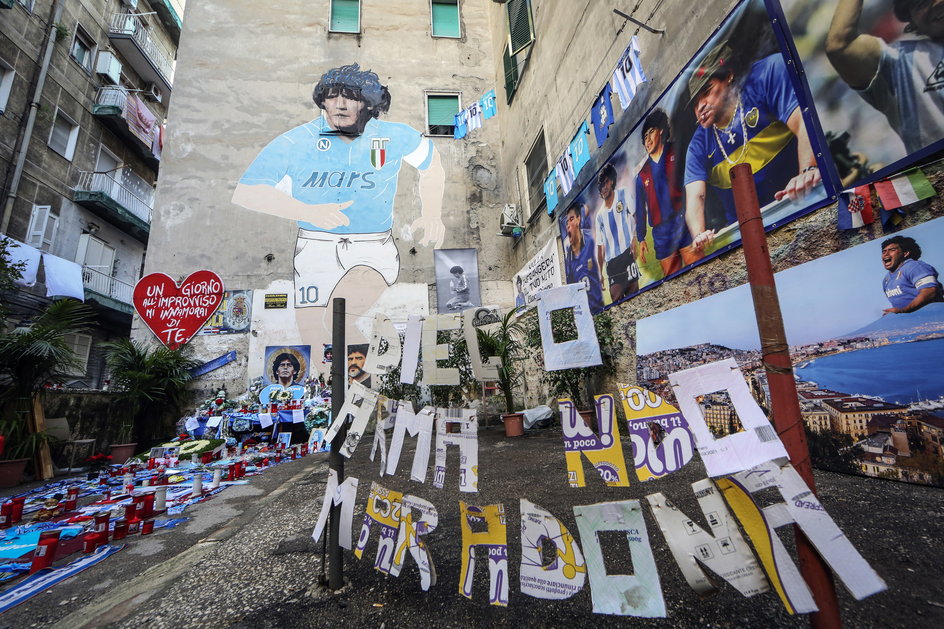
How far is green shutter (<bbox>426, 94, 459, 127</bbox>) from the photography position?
38.4 ft

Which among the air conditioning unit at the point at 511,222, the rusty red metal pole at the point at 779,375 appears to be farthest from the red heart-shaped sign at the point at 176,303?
the rusty red metal pole at the point at 779,375

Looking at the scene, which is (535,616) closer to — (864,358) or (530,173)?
(864,358)

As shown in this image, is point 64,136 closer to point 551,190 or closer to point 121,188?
point 121,188

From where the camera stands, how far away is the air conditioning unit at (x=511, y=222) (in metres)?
9.67

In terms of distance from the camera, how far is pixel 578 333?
1.59 meters

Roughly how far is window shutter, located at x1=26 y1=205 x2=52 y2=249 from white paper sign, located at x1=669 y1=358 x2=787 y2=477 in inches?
599

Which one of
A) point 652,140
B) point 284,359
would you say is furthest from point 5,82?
point 652,140

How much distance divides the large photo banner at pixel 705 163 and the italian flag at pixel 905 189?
1.22 ft

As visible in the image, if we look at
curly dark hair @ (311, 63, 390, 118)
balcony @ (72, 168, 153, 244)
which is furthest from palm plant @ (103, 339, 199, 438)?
curly dark hair @ (311, 63, 390, 118)

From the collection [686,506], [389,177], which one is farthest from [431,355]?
[389,177]

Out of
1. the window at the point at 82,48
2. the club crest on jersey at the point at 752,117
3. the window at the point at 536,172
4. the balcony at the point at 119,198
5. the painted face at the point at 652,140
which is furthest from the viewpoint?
the window at the point at 82,48

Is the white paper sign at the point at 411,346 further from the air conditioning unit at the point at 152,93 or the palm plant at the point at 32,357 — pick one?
the air conditioning unit at the point at 152,93

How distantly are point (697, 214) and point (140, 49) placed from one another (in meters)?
18.7

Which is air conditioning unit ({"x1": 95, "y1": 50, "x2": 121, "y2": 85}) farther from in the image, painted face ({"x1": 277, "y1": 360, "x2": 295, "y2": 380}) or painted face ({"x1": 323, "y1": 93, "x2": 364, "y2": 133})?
painted face ({"x1": 277, "y1": 360, "x2": 295, "y2": 380})
